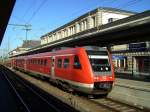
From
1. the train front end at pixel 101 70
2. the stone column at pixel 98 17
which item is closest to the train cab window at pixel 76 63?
the train front end at pixel 101 70

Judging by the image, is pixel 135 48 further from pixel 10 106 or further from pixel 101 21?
pixel 10 106

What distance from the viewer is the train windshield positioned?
1546 centimetres

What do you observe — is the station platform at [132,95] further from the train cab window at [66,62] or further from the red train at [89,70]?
the train cab window at [66,62]

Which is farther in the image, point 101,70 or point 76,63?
point 76,63

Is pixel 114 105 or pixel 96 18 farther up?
pixel 96 18

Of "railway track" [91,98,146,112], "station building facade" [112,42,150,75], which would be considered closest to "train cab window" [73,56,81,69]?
"railway track" [91,98,146,112]

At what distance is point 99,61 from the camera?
1580 centimetres

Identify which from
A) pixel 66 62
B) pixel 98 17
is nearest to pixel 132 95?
pixel 66 62

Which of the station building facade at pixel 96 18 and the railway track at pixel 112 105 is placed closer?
the railway track at pixel 112 105

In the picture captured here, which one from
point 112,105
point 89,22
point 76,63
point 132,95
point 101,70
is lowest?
point 112,105

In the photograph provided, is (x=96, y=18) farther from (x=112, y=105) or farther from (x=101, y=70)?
(x=112, y=105)

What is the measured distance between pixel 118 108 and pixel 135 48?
111 ft

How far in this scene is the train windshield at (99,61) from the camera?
1546 centimetres

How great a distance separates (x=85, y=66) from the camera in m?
15.2
